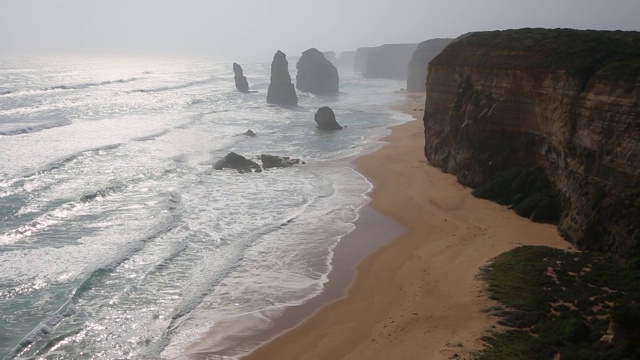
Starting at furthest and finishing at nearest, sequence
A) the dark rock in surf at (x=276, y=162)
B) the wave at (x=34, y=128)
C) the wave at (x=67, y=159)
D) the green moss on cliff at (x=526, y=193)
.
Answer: the wave at (x=34, y=128), the dark rock in surf at (x=276, y=162), the wave at (x=67, y=159), the green moss on cliff at (x=526, y=193)

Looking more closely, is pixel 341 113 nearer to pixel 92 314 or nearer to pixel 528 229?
pixel 528 229

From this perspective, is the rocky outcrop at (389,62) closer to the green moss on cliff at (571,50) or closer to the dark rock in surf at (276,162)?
the dark rock in surf at (276,162)

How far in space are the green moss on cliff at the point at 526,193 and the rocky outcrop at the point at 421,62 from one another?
280ft

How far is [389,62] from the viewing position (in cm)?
16512

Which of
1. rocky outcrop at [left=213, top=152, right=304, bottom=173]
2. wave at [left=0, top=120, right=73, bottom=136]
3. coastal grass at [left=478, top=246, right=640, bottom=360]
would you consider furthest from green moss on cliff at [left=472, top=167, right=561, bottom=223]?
wave at [left=0, top=120, right=73, bottom=136]

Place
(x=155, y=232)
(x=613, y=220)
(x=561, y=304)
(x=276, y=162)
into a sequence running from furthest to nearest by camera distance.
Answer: (x=276, y=162), (x=155, y=232), (x=613, y=220), (x=561, y=304)

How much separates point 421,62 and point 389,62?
5382 cm

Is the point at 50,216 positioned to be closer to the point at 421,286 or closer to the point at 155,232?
the point at 155,232

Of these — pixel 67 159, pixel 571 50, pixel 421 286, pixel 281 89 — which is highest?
pixel 571 50

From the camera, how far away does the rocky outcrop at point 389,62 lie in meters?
165

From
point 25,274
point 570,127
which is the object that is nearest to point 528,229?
point 570,127

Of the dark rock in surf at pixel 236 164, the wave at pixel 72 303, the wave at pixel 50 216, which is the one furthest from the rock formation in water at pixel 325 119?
the wave at pixel 72 303

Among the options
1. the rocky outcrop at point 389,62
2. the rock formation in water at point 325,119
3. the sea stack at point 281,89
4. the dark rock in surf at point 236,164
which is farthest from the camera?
the rocky outcrop at point 389,62

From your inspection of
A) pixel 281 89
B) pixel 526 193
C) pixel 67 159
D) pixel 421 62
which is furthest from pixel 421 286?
pixel 421 62
